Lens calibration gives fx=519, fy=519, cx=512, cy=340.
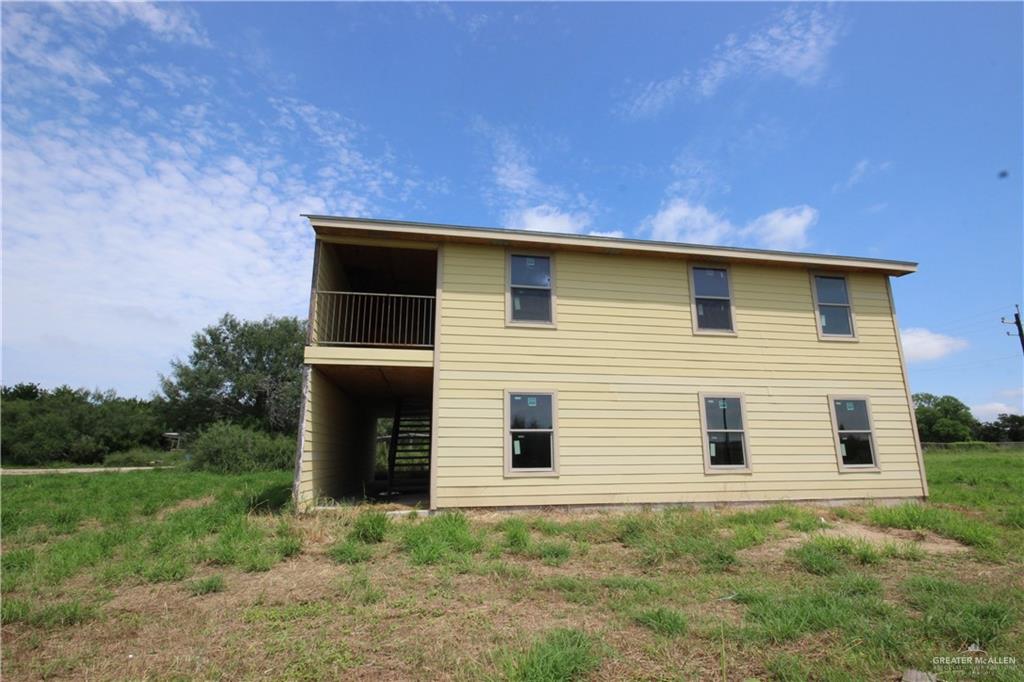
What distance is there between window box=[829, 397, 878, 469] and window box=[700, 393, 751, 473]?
2.08 metres

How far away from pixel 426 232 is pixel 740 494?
7.61m

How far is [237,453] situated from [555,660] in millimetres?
22560

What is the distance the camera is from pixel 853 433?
10.5 metres

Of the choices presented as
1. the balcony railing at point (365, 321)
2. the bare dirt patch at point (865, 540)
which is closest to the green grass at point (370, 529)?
the balcony railing at point (365, 321)

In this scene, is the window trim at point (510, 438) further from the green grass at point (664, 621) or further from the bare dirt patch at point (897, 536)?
the green grass at point (664, 621)

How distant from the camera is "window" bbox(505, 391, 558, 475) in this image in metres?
9.16

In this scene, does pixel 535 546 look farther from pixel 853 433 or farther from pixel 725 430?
pixel 853 433

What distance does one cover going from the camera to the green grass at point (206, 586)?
514 centimetres

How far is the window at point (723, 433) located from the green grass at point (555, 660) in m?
6.85

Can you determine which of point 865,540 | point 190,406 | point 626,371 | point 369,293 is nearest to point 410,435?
point 369,293

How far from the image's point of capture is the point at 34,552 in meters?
6.74

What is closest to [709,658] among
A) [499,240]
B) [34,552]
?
[499,240]

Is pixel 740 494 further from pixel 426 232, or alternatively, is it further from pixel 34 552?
pixel 34 552

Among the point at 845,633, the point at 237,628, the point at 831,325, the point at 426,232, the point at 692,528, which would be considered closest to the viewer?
the point at 845,633
